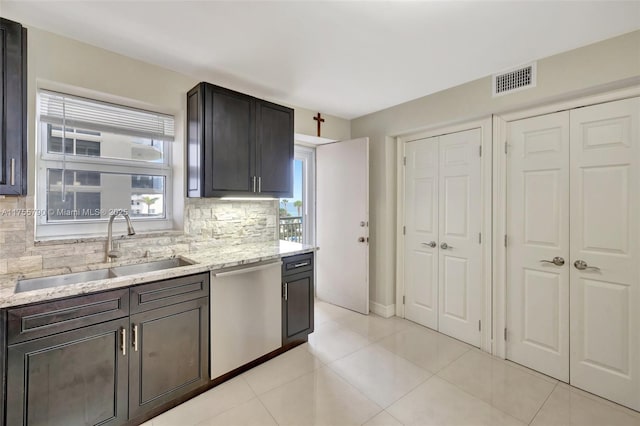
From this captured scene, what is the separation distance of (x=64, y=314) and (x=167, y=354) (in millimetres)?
639

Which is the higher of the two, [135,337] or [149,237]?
[149,237]

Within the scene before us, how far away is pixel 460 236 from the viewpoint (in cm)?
285

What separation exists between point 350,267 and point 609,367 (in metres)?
2.29

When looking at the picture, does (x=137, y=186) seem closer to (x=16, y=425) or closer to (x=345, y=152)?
(x=16, y=425)

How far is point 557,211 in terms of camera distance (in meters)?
2.22

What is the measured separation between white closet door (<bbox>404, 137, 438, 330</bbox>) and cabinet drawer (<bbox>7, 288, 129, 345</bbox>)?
2758 mm

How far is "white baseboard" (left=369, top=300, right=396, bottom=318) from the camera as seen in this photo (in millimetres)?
3396

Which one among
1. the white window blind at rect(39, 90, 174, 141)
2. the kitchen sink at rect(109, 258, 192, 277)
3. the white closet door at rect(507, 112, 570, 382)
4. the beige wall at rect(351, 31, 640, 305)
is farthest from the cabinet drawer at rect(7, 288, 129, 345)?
the white closet door at rect(507, 112, 570, 382)

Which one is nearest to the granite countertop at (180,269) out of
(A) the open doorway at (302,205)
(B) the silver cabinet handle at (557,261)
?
(A) the open doorway at (302,205)

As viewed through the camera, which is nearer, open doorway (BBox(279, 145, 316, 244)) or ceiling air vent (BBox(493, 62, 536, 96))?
ceiling air vent (BBox(493, 62, 536, 96))

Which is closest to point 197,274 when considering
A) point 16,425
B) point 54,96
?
point 16,425

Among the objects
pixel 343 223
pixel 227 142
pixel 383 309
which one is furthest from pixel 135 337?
pixel 383 309

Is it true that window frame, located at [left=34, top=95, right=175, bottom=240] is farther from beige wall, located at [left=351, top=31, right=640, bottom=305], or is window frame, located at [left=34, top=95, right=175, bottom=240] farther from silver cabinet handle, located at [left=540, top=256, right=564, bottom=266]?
silver cabinet handle, located at [left=540, top=256, right=564, bottom=266]

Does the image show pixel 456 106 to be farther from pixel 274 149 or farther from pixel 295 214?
Result: pixel 295 214
